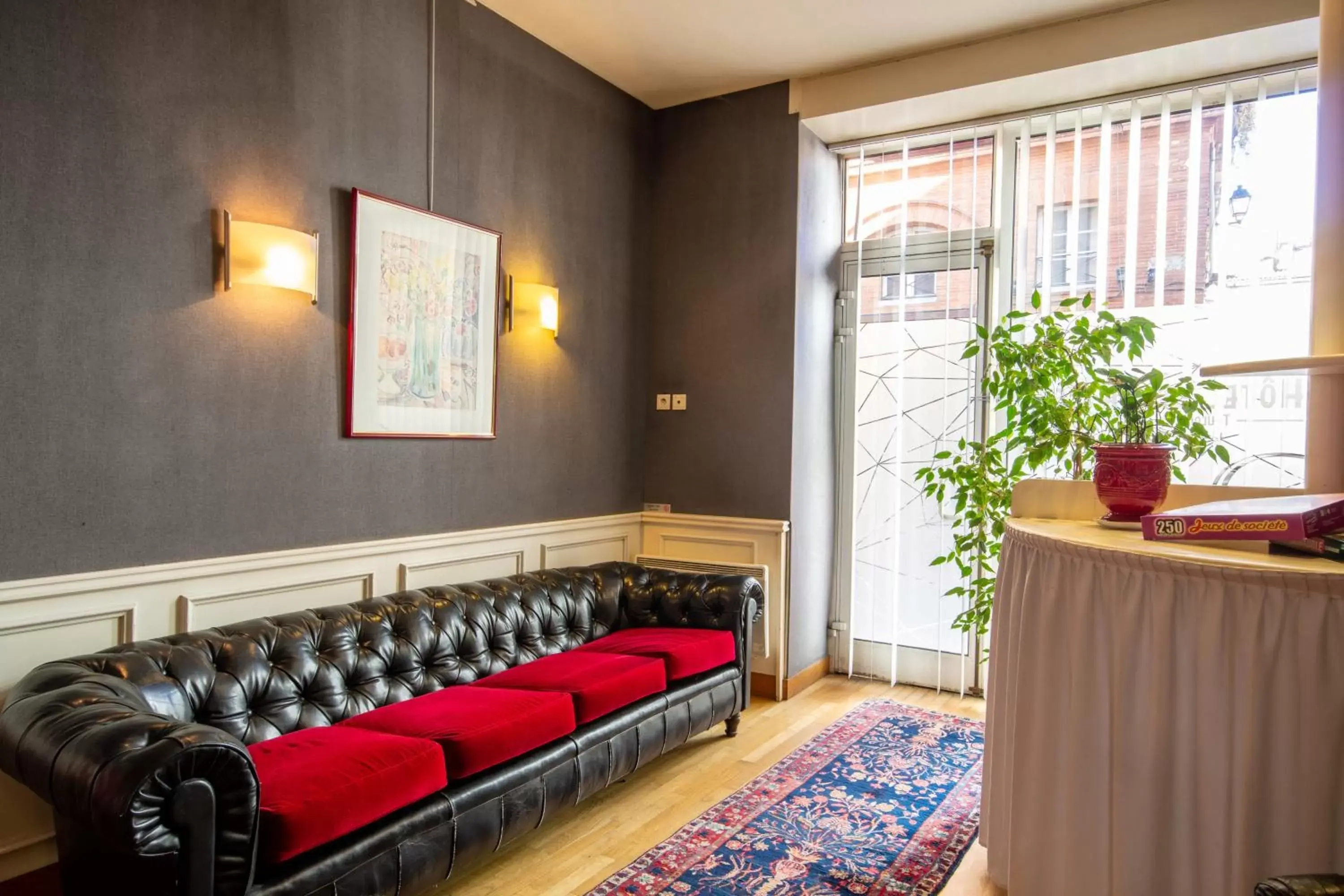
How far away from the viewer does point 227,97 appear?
2.79 m

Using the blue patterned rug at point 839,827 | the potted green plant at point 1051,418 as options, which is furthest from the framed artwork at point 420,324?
the potted green plant at point 1051,418

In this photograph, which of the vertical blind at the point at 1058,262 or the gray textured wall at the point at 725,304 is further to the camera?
the gray textured wall at the point at 725,304

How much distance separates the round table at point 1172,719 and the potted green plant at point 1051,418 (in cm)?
60

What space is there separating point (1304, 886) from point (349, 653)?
254cm

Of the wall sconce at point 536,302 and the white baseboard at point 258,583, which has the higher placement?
the wall sconce at point 536,302

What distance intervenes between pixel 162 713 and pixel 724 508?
2987 millimetres

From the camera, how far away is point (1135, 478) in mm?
2137

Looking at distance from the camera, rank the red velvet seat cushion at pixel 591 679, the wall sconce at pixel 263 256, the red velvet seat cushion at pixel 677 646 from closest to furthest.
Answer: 1. the wall sconce at pixel 263 256
2. the red velvet seat cushion at pixel 591 679
3. the red velvet seat cushion at pixel 677 646

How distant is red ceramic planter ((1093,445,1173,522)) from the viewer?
2.13 metres

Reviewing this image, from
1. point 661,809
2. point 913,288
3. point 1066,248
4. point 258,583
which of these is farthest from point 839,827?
point 1066,248

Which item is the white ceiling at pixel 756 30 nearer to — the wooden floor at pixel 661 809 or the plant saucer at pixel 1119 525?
the plant saucer at pixel 1119 525

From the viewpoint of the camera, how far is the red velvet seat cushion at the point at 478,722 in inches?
95.9

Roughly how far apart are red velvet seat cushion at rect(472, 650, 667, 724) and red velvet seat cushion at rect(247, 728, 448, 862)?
A: 2.06ft

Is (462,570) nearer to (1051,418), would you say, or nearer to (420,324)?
(420,324)
